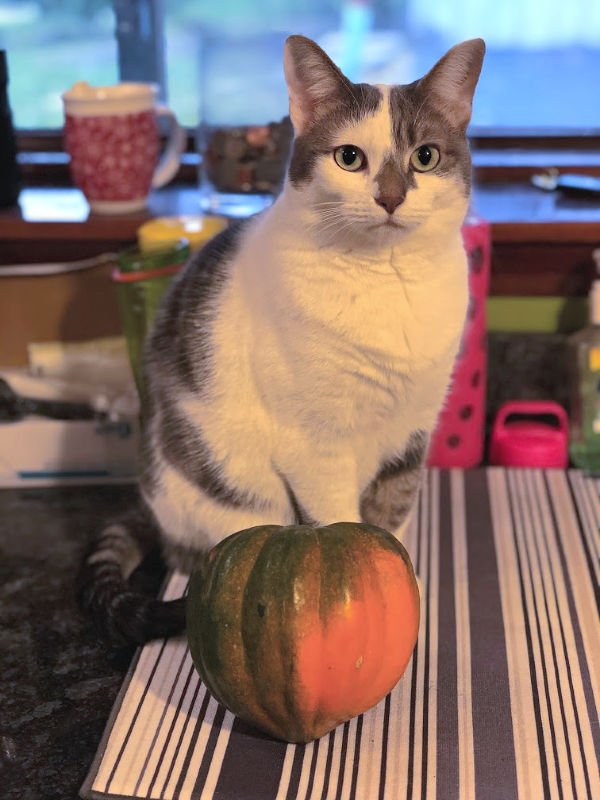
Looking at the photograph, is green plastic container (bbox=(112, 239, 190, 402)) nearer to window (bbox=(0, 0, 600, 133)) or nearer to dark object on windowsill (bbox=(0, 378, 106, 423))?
dark object on windowsill (bbox=(0, 378, 106, 423))

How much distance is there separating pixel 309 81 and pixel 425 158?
145mm

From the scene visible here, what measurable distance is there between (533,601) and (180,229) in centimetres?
71

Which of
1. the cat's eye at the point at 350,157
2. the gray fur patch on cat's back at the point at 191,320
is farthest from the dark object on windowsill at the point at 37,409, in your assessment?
the cat's eye at the point at 350,157

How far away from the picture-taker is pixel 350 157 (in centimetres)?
97

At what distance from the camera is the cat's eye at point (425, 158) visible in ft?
3.16

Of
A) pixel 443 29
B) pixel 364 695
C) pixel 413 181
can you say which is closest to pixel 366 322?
pixel 413 181

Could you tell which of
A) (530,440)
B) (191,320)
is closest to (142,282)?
(191,320)

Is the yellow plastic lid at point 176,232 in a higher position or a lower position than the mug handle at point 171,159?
lower

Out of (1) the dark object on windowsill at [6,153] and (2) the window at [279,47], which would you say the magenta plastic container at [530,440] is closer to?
(2) the window at [279,47]

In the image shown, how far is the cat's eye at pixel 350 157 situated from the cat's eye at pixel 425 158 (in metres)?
0.05

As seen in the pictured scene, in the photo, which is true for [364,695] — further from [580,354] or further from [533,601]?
[580,354]

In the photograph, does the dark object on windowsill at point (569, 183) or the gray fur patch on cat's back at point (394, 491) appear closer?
the gray fur patch on cat's back at point (394, 491)

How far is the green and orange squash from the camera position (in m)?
0.84

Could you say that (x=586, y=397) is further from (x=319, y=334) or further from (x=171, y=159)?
(x=171, y=159)
